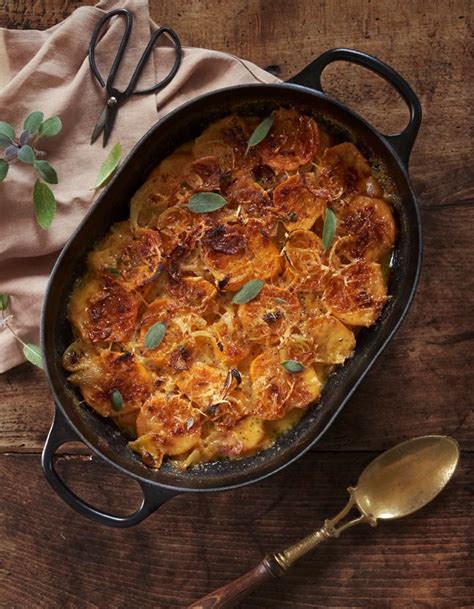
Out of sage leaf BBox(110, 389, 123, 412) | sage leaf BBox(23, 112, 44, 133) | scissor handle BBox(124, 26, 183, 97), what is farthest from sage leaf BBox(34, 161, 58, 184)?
sage leaf BBox(110, 389, 123, 412)

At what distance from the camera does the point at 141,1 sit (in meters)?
2.37

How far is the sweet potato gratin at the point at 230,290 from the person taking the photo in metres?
2.21

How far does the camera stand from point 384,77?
2.07 m

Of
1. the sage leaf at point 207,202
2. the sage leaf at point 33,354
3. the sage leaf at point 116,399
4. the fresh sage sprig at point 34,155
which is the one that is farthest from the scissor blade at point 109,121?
the sage leaf at point 116,399

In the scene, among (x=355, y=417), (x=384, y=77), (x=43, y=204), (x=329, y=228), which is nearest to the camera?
(x=384, y=77)

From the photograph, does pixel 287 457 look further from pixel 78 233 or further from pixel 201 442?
pixel 78 233

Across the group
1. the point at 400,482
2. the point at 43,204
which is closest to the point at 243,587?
the point at 400,482

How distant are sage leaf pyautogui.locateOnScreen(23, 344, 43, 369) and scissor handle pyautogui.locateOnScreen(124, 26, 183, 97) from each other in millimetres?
842

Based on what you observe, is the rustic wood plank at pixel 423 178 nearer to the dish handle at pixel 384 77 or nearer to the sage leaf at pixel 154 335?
the dish handle at pixel 384 77

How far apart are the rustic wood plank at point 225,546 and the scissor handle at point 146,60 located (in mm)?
1215

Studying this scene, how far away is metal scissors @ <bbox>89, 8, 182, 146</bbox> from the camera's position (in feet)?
7.70

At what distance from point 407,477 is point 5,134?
5.31ft

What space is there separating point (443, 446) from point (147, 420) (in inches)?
36.3

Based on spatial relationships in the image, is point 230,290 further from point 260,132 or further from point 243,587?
point 243,587
